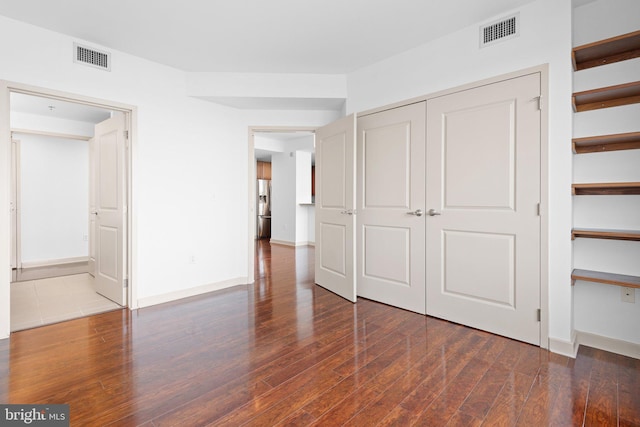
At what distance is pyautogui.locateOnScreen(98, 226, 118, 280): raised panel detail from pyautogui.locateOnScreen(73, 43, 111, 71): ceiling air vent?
66.2 inches

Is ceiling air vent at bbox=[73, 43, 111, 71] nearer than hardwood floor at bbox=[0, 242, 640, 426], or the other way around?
hardwood floor at bbox=[0, 242, 640, 426]

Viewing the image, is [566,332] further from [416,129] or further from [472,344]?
[416,129]

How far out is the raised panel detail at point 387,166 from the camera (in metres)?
3.26

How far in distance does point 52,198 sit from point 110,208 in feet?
10.7

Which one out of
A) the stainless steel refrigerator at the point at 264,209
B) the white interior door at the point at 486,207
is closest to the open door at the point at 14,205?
the stainless steel refrigerator at the point at 264,209

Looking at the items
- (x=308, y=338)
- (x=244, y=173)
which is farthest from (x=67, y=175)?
(x=308, y=338)

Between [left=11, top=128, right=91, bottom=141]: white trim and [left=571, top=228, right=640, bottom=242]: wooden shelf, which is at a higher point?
[left=11, top=128, right=91, bottom=141]: white trim

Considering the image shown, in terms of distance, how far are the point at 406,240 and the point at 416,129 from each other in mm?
1101

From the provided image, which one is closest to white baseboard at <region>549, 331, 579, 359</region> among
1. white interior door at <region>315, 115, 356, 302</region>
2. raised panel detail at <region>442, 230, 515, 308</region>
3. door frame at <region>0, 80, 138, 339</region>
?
raised panel detail at <region>442, 230, 515, 308</region>

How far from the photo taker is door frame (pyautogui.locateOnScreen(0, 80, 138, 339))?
2643 millimetres

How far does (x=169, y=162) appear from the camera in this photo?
370 cm

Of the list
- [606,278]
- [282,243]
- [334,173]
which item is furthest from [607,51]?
[282,243]

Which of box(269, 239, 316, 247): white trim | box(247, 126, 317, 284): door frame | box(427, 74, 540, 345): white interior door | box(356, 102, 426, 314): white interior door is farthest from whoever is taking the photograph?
box(269, 239, 316, 247): white trim

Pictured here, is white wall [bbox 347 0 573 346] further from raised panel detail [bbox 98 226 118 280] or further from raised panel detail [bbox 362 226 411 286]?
raised panel detail [bbox 98 226 118 280]
